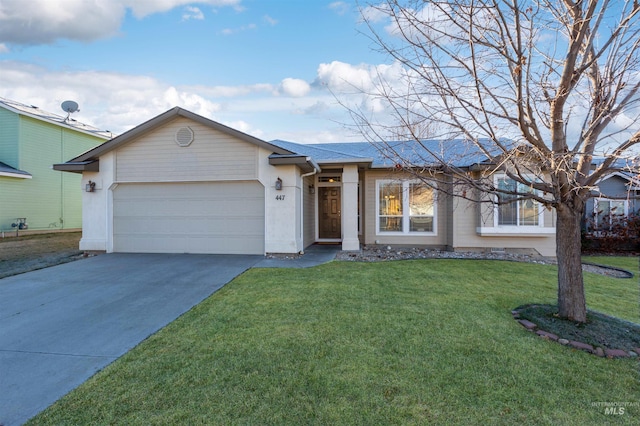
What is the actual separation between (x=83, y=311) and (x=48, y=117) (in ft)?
55.6

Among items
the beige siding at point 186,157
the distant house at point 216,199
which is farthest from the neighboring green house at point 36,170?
the beige siding at point 186,157

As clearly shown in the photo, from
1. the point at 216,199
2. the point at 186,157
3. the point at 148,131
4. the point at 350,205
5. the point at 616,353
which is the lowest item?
the point at 616,353

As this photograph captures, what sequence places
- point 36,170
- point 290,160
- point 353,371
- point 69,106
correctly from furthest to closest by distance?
point 36,170
point 69,106
point 290,160
point 353,371

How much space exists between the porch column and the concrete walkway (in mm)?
1661

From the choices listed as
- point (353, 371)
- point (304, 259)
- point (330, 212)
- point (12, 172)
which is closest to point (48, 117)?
point (12, 172)

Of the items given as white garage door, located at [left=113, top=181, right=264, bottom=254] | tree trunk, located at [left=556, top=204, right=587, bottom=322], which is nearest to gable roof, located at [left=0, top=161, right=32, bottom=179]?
white garage door, located at [left=113, top=181, right=264, bottom=254]

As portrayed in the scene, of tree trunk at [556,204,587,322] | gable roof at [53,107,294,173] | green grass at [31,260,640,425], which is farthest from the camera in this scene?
gable roof at [53,107,294,173]

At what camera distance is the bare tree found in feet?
12.5

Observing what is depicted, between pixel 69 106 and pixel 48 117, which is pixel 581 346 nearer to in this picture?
pixel 69 106

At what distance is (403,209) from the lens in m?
Result: 11.2

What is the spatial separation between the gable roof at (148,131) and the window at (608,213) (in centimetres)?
1231

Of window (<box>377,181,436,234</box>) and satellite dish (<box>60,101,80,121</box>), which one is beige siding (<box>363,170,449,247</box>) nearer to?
window (<box>377,181,436,234</box>)

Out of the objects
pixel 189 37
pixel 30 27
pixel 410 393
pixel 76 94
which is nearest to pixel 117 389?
pixel 410 393

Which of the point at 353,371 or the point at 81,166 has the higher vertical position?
the point at 81,166
